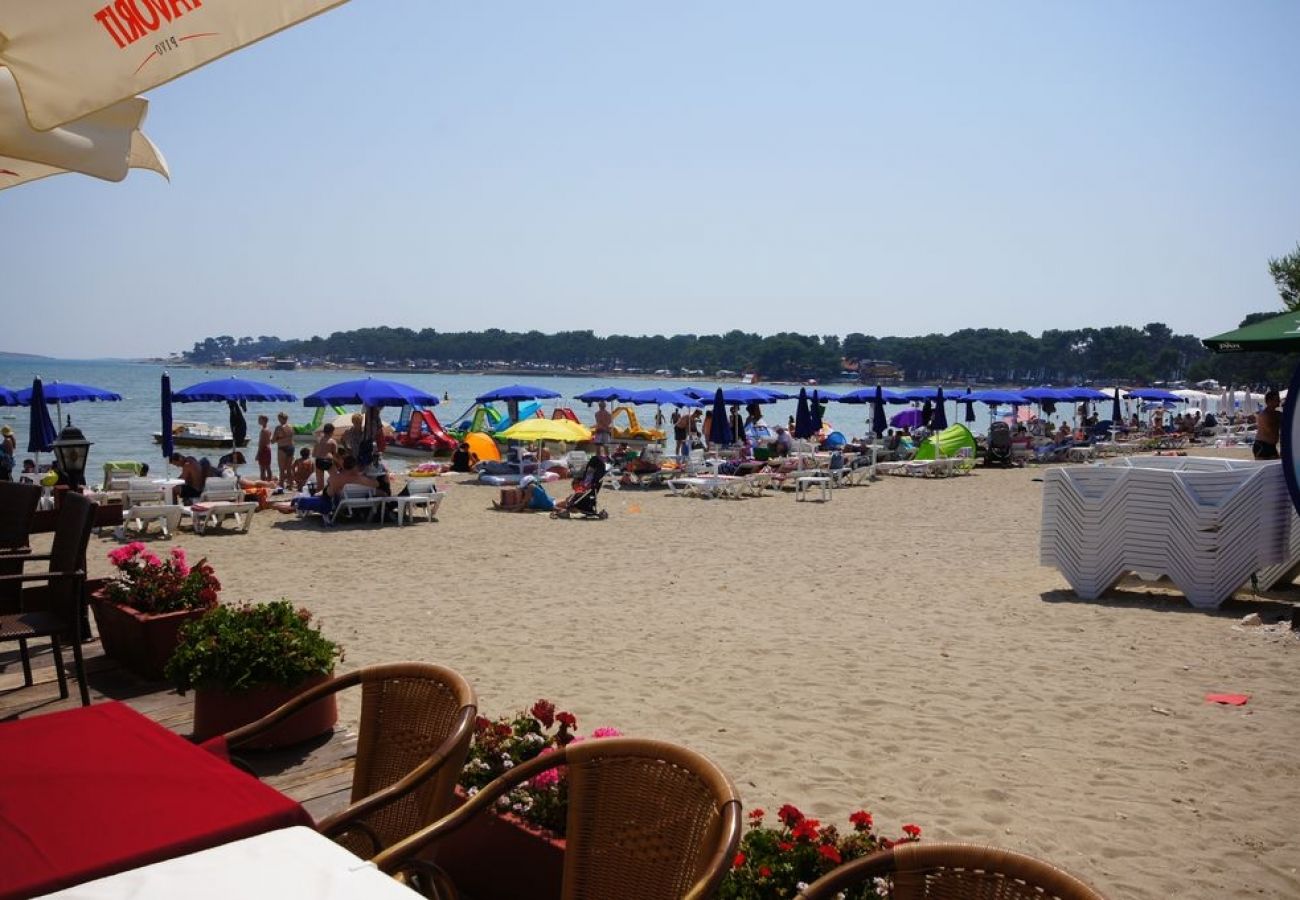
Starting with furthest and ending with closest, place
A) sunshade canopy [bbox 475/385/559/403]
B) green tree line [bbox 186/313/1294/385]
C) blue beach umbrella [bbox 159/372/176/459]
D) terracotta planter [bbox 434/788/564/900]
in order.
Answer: green tree line [bbox 186/313/1294/385], sunshade canopy [bbox 475/385/559/403], blue beach umbrella [bbox 159/372/176/459], terracotta planter [bbox 434/788/564/900]

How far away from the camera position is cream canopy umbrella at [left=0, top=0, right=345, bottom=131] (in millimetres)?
2330

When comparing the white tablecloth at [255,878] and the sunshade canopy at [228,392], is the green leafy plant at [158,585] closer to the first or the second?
the white tablecloth at [255,878]

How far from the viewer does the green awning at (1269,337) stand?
7398mm

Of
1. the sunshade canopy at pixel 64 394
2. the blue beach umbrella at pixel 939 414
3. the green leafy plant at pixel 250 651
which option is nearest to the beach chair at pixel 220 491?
the sunshade canopy at pixel 64 394

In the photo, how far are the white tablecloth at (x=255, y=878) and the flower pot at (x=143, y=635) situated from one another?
3.39 metres

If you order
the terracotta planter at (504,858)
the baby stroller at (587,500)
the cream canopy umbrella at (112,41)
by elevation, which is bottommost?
the baby stroller at (587,500)

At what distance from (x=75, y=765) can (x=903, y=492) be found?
1837 cm

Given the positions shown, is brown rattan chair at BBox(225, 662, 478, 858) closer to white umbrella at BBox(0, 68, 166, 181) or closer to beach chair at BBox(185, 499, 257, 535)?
white umbrella at BBox(0, 68, 166, 181)

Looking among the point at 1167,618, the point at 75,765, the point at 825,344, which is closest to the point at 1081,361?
the point at 825,344

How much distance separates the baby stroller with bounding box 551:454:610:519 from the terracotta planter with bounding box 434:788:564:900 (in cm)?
1201

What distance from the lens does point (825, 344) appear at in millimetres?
134250

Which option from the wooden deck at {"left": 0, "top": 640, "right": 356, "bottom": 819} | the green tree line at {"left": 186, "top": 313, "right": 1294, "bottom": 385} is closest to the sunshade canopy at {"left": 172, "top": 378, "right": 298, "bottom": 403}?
the wooden deck at {"left": 0, "top": 640, "right": 356, "bottom": 819}

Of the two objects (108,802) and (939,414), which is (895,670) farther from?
(939,414)

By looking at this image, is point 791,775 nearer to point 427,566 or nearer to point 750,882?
point 750,882
